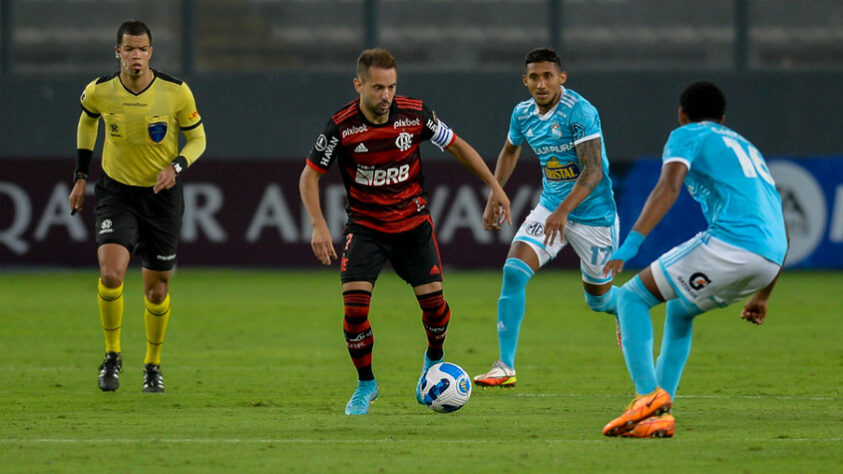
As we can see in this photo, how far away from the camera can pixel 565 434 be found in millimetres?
7094

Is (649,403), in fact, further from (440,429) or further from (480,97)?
(480,97)

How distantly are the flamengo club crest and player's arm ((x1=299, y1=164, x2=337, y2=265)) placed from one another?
0.53 metres

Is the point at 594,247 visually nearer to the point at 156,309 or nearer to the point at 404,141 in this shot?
the point at 404,141

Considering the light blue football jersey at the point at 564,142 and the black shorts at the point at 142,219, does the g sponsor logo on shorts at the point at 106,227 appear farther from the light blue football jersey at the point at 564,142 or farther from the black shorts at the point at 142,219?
the light blue football jersey at the point at 564,142

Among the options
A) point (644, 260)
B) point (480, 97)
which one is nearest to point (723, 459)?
point (644, 260)

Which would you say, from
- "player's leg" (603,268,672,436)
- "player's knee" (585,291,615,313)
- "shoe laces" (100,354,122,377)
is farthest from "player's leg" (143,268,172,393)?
"player's leg" (603,268,672,436)

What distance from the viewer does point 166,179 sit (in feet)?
29.2

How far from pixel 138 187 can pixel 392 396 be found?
2.35 m

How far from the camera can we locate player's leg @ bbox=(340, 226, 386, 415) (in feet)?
25.9

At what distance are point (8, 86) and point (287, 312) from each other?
35.4ft

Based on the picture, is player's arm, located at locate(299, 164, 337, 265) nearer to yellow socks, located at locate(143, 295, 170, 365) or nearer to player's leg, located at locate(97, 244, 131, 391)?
player's leg, located at locate(97, 244, 131, 391)

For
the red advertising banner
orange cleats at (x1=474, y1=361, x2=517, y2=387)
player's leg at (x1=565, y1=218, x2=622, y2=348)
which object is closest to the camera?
orange cleats at (x1=474, y1=361, x2=517, y2=387)

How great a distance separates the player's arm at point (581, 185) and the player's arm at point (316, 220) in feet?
5.43

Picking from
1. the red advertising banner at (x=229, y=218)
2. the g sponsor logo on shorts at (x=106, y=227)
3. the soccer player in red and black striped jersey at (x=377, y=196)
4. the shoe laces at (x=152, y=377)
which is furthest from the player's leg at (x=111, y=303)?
the red advertising banner at (x=229, y=218)
